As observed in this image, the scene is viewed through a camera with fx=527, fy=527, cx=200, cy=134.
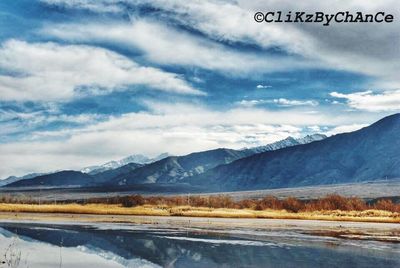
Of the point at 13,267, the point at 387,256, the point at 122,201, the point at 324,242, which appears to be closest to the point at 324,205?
the point at 122,201

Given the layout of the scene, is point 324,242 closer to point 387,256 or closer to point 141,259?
point 387,256

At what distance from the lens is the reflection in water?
26.6 meters

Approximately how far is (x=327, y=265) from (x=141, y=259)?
9.62m

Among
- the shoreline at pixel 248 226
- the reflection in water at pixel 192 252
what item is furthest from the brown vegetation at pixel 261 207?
the reflection in water at pixel 192 252

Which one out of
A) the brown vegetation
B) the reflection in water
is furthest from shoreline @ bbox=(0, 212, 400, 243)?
the brown vegetation

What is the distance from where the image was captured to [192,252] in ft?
102

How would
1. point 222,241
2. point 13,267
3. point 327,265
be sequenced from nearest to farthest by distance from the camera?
point 13,267
point 327,265
point 222,241

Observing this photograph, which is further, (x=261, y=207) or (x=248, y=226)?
(x=261, y=207)

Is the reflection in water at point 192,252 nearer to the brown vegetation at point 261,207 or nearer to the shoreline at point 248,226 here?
the shoreline at point 248,226

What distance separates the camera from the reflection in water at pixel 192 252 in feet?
87.2

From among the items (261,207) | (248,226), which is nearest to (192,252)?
(248,226)

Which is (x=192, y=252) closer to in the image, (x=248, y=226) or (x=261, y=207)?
(x=248, y=226)

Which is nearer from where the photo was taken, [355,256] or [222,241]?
[355,256]

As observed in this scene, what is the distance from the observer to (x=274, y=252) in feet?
104
